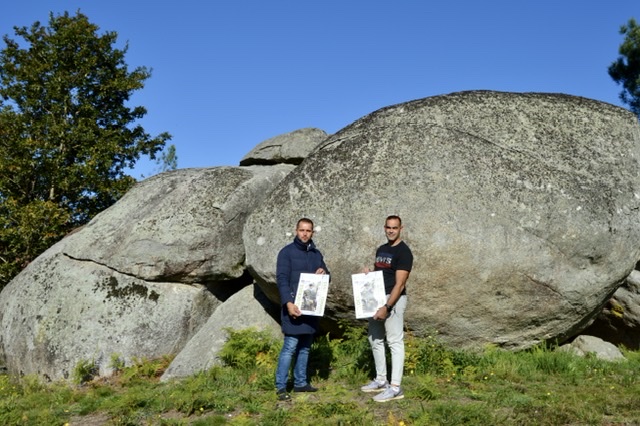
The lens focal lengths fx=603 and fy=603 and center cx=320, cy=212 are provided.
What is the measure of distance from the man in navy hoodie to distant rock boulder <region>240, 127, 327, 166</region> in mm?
6396

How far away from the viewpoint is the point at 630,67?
2795 cm

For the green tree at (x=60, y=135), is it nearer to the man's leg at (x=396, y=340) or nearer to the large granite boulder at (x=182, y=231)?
the large granite boulder at (x=182, y=231)

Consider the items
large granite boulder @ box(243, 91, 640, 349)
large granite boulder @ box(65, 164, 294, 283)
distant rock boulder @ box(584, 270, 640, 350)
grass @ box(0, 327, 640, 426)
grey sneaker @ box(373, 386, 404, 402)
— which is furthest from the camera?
large granite boulder @ box(65, 164, 294, 283)

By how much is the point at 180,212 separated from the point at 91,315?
8.37 ft

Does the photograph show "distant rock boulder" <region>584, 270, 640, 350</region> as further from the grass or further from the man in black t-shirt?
the man in black t-shirt

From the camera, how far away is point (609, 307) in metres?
11.1

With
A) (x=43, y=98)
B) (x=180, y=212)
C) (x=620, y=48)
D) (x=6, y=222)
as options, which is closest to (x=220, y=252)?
(x=180, y=212)

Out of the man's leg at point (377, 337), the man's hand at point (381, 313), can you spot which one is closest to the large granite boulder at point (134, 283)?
the man's leg at point (377, 337)

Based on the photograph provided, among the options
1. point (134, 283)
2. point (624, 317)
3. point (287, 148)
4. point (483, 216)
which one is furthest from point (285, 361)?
point (287, 148)

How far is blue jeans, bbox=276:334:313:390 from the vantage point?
767cm

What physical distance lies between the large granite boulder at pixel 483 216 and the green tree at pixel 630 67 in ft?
65.5

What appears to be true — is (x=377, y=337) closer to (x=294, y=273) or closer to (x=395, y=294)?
(x=395, y=294)

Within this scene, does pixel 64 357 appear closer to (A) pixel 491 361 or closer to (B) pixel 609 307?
(A) pixel 491 361

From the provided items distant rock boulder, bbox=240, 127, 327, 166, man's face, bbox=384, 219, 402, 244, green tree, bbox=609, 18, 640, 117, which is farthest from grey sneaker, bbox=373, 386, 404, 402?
green tree, bbox=609, 18, 640, 117
